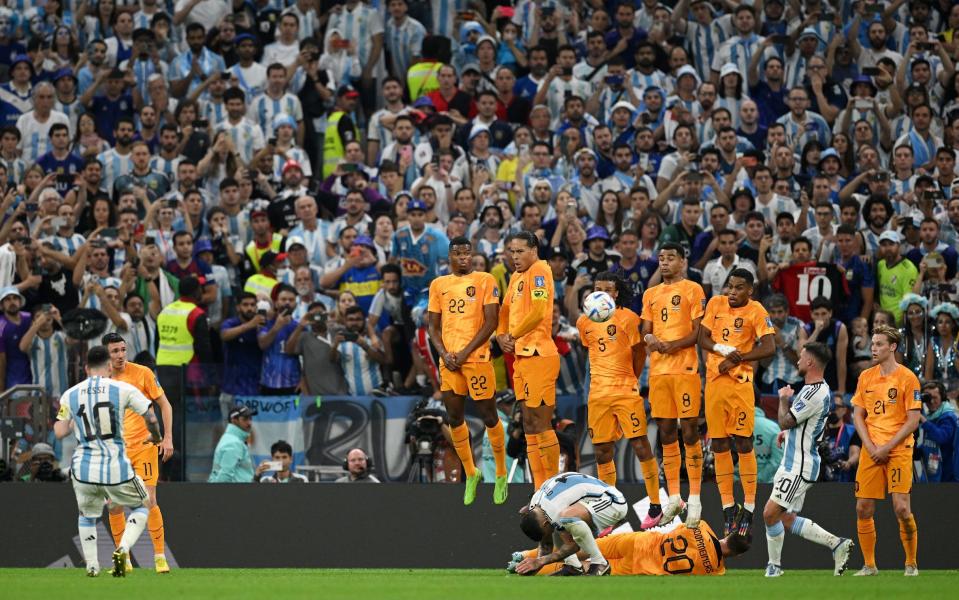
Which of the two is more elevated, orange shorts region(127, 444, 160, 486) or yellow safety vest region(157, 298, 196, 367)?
yellow safety vest region(157, 298, 196, 367)

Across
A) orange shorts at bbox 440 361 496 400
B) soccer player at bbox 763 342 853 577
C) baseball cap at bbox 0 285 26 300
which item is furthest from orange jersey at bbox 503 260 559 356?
baseball cap at bbox 0 285 26 300

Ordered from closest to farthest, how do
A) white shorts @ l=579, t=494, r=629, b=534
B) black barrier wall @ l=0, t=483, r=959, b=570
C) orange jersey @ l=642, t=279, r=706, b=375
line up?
white shorts @ l=579, t=494, r=629, b=534 < orange jersey @ l=642, t=279, r=706, b=375 < black barrier wall @ l=0, t=483, r=959, b=570

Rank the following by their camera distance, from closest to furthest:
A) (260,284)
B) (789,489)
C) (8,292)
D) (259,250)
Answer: (789,489)
(8,292)
(260,284)
(259,250)

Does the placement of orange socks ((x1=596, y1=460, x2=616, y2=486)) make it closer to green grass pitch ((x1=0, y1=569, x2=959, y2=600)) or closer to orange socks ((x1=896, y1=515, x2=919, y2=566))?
green grass pitch ((x1=0, y1=569, x2=959, y2=600))

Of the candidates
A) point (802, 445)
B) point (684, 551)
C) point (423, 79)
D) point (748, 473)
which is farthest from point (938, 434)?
point (423, 79)

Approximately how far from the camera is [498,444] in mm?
17109

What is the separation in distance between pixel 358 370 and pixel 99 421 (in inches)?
223

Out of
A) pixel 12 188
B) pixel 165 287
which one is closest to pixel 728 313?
pixel 165 287

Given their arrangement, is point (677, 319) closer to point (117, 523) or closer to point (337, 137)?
point (117, 523)

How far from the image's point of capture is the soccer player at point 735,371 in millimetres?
16797

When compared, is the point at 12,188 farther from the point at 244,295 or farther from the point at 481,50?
the point at 481,50

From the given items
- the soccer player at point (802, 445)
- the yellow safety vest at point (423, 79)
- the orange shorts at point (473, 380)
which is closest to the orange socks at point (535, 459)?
the orange shorts at point (473, 380)

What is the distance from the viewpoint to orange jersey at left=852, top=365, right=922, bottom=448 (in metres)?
16.1

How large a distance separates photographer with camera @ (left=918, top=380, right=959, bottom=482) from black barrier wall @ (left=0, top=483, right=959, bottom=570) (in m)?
0.74
